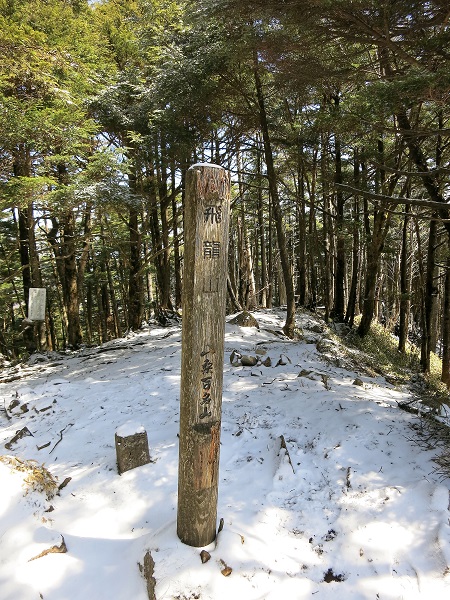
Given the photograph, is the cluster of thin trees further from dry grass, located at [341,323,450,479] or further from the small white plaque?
the small white plaque

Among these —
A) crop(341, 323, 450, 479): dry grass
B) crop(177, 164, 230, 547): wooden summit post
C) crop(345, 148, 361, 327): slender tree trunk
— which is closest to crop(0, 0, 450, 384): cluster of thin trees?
crop(345, 148, 361, 327): slender tree trunk

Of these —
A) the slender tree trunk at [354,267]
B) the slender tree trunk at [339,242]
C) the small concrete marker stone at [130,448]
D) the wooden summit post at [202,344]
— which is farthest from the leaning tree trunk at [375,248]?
the small concrete marker stone at [130,448]

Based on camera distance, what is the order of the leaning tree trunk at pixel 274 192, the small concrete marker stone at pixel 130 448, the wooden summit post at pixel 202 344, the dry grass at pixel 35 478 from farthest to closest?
the leaning tree trunk at pixel 274 192
the small concrete marker stone at pixel 130 448
the dry grass at pixel 35 478
the wooden summit post at pixel 202 344

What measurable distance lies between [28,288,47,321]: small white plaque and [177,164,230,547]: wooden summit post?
526 centimetres

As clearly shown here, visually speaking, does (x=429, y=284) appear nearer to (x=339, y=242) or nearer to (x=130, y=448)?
(x=339, y=242)

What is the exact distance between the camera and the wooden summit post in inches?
104

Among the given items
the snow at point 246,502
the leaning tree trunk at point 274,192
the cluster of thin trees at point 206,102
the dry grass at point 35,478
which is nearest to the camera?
the snow at point 246,502

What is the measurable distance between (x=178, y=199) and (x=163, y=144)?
5.01 meters

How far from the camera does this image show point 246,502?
3.62 metres

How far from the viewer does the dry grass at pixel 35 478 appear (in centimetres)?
350

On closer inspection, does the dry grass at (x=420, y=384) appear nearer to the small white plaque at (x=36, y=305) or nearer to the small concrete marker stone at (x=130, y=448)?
the small concrete marker stone at (x=130, y=448)

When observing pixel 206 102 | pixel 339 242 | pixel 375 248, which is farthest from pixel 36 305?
pixel 339 242

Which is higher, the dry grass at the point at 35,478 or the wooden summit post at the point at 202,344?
the wooden summit post at the point at 202,344

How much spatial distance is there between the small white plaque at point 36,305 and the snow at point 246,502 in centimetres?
148
